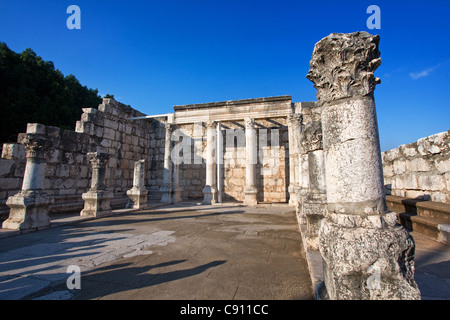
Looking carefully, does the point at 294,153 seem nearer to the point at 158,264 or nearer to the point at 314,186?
the point at 314,186

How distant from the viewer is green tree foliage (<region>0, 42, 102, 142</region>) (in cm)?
1505

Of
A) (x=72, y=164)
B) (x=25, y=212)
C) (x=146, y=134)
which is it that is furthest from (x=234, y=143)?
(x=25, y=212)

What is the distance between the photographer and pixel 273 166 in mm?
12195

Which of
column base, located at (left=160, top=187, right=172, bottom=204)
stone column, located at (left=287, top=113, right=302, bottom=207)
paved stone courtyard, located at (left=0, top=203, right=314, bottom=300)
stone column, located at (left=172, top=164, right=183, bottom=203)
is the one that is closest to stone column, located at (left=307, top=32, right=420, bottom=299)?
paved stone courtyard, located at (left=0, top=203, right=314, bottom=300)

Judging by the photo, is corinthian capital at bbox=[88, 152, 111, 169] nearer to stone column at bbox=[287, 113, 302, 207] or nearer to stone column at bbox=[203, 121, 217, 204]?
stone column at bbox=[203, 121, 217, 204]

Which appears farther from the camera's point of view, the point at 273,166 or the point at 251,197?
the point at 273,166

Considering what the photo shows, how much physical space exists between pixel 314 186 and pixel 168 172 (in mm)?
9464

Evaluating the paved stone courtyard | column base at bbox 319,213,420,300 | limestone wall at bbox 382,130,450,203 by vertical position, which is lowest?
the paved stone courtyard

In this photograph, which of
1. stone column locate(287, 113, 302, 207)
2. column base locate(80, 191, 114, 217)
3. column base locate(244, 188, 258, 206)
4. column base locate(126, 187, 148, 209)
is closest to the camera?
column base locate(80, 191, 114, 217)

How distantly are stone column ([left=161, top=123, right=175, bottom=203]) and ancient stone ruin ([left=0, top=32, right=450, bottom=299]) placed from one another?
0.18 feet

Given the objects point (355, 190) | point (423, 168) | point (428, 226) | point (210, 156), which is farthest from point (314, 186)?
point (210, 156)
